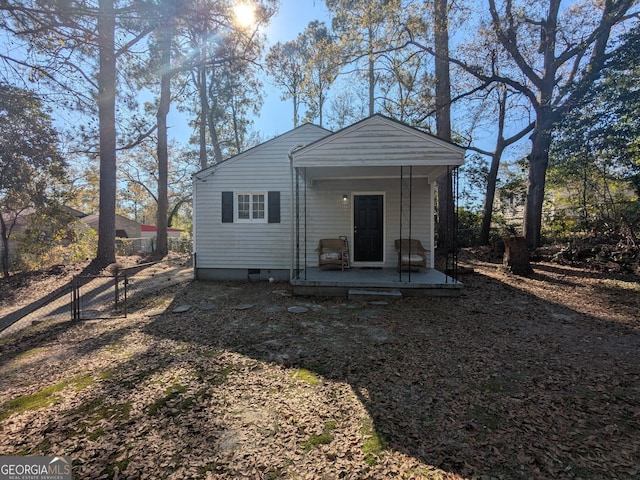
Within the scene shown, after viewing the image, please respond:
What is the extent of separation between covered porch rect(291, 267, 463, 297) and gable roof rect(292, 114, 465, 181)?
243 centimetres

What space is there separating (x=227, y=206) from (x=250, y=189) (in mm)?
828

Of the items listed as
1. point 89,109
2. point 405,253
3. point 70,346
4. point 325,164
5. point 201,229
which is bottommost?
point 70,346

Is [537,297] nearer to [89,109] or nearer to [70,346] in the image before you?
[70,346]

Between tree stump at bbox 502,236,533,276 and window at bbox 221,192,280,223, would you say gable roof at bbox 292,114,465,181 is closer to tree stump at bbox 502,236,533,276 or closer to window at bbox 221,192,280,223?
Result: window at bbox 221,192,280,223

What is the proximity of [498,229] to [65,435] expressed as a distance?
16531 millimetres

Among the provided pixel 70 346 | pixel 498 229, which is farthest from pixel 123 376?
pixel 498 229

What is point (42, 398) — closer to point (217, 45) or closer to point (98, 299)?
point (98, 299)


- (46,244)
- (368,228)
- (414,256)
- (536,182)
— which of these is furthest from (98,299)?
(536,182)

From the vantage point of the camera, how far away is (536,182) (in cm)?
930

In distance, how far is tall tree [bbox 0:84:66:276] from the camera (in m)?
8.16

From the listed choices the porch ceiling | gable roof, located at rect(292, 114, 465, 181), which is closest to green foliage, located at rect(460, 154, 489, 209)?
the porch ceiling

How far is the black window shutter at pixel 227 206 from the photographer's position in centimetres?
850

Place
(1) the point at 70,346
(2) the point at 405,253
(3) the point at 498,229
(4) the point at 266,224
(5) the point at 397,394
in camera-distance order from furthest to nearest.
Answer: (3) the point at 498,229 < (4) the point at 266,224 < (2) the point at 405,253 < (1) the point at 70,346 < (5) the point at 397,394

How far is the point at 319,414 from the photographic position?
2498mm
